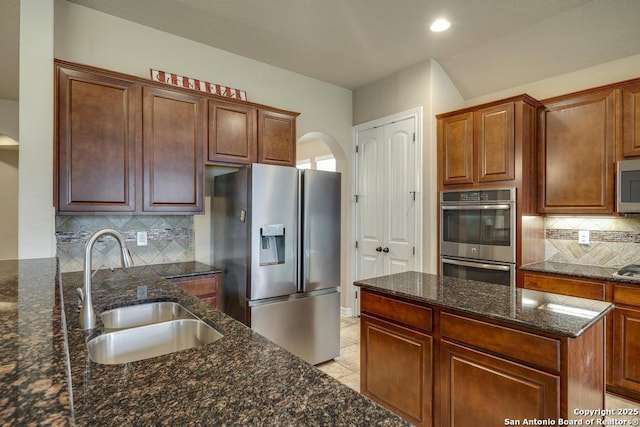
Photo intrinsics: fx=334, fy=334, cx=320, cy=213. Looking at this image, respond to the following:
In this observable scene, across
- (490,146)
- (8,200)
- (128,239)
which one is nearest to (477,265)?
(490,146)

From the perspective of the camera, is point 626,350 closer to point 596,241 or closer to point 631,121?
point 596,241

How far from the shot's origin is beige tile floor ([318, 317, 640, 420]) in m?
2.45

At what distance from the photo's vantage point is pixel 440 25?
9.51ft

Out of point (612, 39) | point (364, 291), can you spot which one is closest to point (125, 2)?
point (364, 291)

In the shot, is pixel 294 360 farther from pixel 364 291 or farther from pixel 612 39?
pixel 612 39

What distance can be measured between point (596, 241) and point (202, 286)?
3.51 meters

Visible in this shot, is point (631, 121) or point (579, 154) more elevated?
point (631, 121)

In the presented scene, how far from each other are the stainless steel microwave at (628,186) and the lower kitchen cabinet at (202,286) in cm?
331

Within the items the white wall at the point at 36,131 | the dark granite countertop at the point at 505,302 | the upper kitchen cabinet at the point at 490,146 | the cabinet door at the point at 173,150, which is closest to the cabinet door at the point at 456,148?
the upper kitchen cabinet at the point at 490,146

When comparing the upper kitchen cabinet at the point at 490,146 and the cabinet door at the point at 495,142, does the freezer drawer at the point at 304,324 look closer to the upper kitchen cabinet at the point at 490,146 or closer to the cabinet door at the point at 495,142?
the upper kitchen cabinet at the point at 490,146

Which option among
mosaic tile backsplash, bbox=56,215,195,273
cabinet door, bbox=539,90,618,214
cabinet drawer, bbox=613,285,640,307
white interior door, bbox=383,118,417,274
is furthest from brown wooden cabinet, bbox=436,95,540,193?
mosaic tile backsplash, bbox=56,215,195,273

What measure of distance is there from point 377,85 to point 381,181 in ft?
3.95

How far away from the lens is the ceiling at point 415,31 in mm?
2631

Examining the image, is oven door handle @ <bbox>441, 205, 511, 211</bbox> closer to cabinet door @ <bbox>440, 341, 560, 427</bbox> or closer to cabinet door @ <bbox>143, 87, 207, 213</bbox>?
cabinet door @ <bbox>440, 341, 560, 427</bbox>
